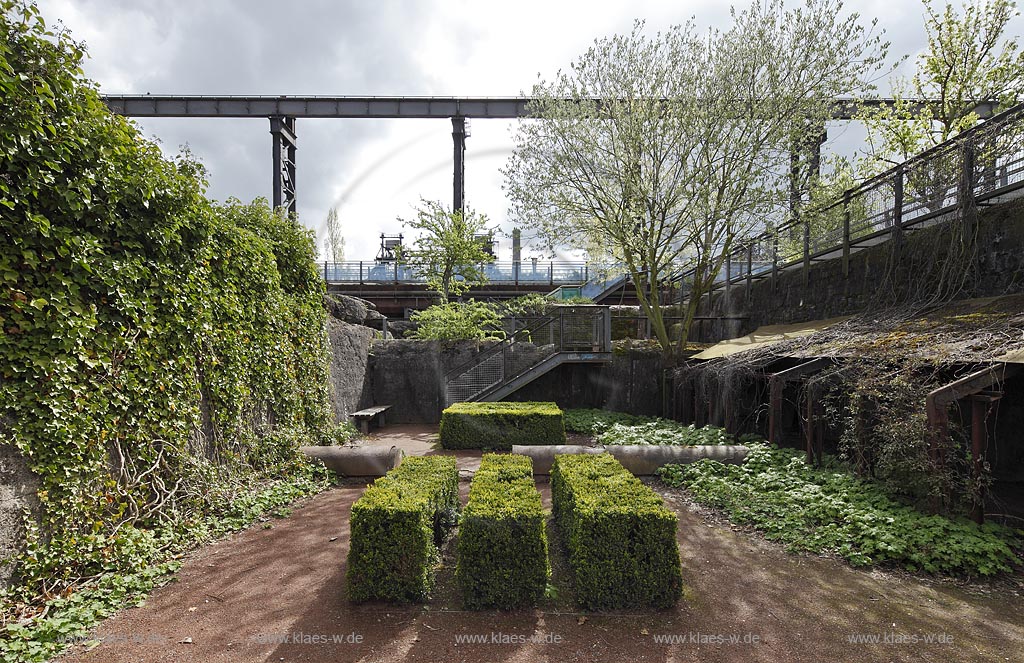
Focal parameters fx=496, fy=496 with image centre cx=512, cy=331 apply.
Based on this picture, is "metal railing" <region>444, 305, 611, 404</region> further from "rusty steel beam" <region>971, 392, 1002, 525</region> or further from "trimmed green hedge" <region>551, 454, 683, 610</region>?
"trimmed green hedge" <region>551, 454, 683, 610</region>

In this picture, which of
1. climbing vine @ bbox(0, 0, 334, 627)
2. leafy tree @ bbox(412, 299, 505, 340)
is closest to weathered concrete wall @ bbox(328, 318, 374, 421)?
leafy tree @ bbox(412, 299, 505, 340)

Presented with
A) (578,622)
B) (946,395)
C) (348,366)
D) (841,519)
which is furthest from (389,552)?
(348,366)

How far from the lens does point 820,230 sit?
1227cm

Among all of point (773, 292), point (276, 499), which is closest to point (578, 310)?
point (773, 292)

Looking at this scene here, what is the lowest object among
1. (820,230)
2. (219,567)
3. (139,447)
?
(219,567)

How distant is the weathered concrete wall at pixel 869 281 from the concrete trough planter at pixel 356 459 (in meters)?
9.69

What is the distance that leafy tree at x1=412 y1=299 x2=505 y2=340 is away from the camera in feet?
46.5

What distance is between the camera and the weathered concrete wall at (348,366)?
1115cm

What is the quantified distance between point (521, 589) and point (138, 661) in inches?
105

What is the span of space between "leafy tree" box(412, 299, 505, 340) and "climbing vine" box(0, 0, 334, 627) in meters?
7.52

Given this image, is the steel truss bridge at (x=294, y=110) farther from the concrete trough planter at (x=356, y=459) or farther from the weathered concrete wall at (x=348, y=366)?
the concrete trough planter at (x=356, y=459)

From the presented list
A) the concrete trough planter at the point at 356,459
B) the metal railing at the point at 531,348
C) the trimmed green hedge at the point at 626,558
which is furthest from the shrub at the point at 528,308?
the trimmed green hedge at the point at 626,558

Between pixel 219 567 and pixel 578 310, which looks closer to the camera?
pixel 219 567

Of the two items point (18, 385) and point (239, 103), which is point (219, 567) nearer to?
point (18, 385)
